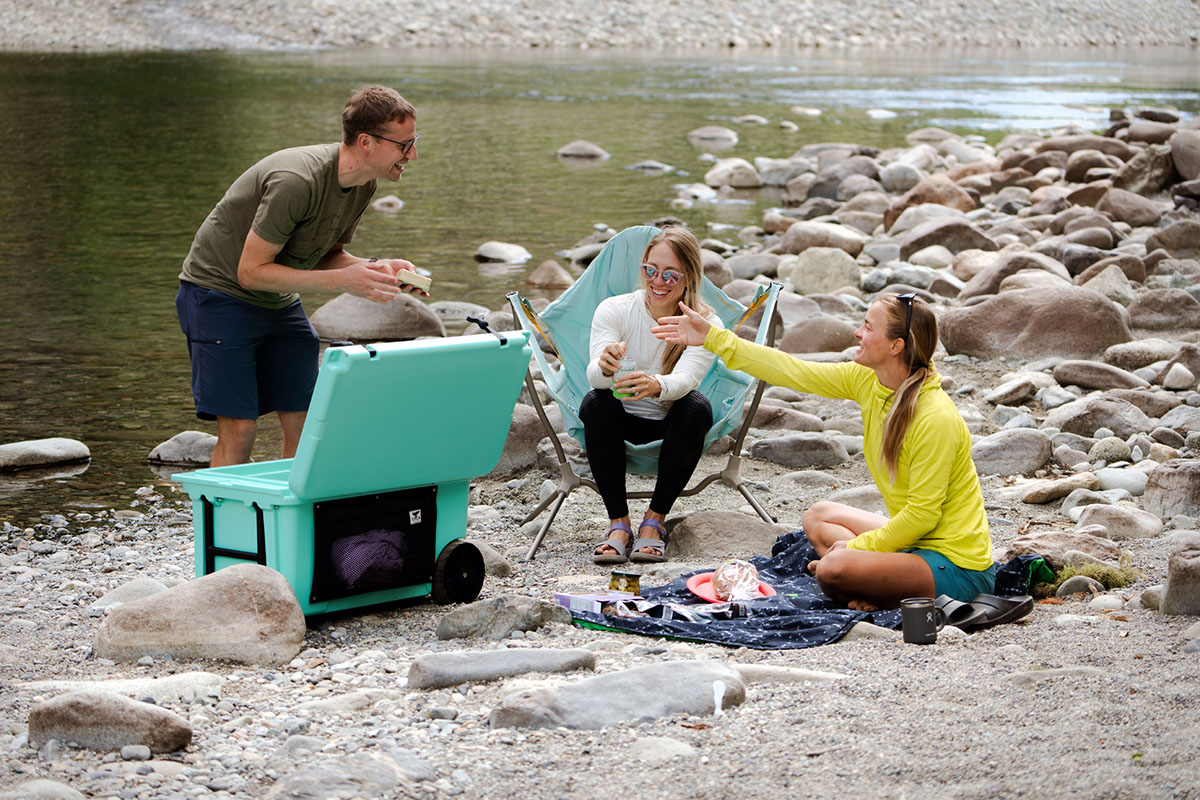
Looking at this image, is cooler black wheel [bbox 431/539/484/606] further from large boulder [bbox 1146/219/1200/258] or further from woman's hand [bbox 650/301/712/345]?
large boulder [bbox 1146/219/1200/258]

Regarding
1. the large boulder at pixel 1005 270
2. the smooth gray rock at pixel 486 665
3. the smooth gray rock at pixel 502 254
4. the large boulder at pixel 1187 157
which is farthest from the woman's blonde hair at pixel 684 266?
the large boulder at pixel 1187 157

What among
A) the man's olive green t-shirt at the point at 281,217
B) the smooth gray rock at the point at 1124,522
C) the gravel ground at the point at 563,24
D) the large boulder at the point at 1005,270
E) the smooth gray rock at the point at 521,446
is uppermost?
the gravel ground at the point at 563,24

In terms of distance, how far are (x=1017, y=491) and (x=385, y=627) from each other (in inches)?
108

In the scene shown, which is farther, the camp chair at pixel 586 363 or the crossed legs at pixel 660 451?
the camp chair at pixel 586 363

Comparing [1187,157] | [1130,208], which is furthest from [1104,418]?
[1187,157]

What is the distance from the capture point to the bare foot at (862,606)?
4.09 m

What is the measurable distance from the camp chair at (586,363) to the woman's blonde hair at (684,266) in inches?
8.4

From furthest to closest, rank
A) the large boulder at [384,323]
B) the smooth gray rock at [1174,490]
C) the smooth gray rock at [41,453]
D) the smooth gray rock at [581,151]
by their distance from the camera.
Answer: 1. the smooth gray rock at [581,151]
2. the large boulder at [384,323]
3. the smooth gray rock at [41,453]
4. the smooth gray rock at [1174,490]

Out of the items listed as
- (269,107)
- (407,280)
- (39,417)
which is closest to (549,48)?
(269,107)

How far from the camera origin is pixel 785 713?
3195mm

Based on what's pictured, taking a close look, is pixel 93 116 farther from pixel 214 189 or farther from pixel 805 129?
pixel 805 129

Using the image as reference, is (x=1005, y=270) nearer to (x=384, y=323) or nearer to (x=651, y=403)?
(x=384, y=323)

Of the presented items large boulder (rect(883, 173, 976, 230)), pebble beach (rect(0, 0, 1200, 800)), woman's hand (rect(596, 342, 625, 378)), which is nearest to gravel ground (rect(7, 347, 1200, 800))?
pebble beach (rect(0, 0, 1200, 800))

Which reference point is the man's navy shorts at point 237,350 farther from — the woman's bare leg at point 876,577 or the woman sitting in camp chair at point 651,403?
the woman's bare leg at point 876,577
